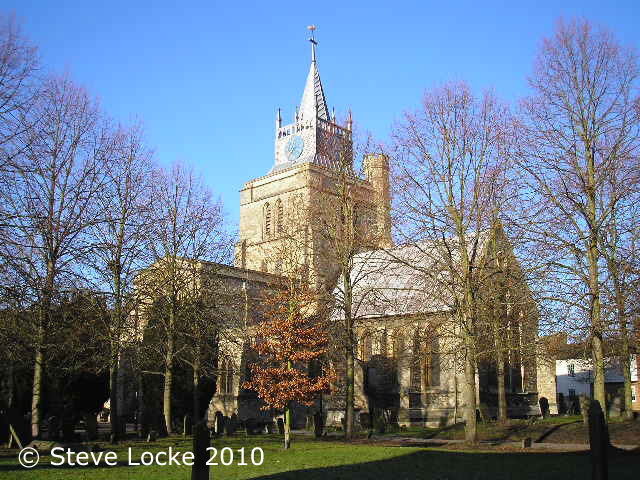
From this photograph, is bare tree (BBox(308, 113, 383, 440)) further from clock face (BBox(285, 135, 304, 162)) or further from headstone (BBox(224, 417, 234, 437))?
clock face (BBox(285, 135, 304, 162))

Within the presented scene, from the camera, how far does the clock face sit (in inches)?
2429

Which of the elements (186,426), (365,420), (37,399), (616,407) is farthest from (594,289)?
(616,407)

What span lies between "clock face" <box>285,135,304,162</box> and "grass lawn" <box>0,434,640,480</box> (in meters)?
43.6

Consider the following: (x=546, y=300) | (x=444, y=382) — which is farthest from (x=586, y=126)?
(x=444, y=382)

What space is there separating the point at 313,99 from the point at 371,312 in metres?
28.1

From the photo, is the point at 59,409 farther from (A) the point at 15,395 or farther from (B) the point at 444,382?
(B) the point at 444,382

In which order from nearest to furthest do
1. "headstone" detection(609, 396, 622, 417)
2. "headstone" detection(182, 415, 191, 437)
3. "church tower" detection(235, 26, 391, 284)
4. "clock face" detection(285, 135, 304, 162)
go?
"headstone" detection(182, 415, 191, 437)
"headstone" detection(609, 396, 622, 417)
"church tower" detection(235, 26, 391, 284)
"clock face" detection(285, 135, 304, 162)

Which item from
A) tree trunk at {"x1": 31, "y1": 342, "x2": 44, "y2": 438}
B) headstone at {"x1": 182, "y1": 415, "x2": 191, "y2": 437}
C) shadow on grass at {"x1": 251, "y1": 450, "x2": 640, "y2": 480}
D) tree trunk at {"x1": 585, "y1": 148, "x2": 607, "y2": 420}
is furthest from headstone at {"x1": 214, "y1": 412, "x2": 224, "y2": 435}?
tree trunk at {"x1": 585, "y1": 148, "x2": 607, "y2": 420}

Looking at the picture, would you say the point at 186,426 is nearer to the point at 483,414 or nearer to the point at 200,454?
the point at 483,414

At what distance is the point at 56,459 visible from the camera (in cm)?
1647

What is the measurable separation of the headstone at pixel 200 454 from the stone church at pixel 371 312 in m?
12.8

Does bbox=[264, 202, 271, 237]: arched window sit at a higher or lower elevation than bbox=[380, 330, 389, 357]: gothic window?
higher

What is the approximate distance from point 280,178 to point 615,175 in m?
41.8

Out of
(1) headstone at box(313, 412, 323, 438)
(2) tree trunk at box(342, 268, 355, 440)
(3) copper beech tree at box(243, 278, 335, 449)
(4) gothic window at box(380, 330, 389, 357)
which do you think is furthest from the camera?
(4) gothic window at box(380, 330, 389, 357)
